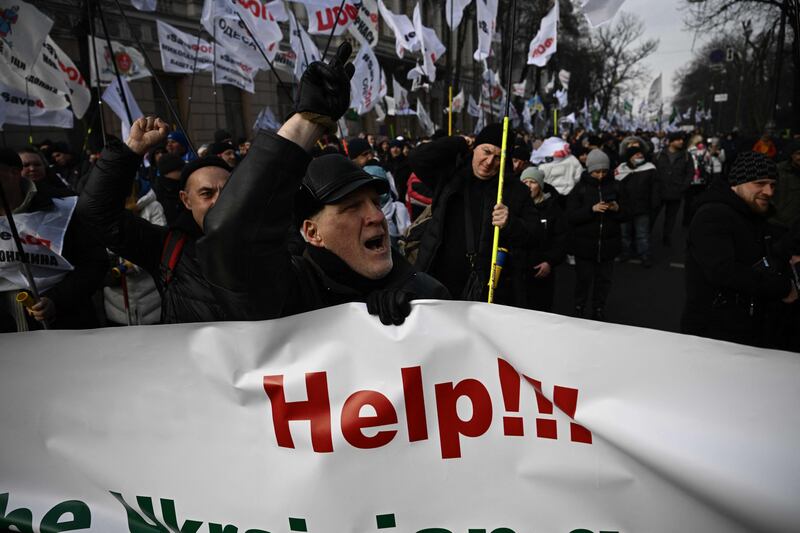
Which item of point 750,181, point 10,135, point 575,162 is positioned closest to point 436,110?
point 10,135

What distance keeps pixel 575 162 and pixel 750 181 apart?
224 inches

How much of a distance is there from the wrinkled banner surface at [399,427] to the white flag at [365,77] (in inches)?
285

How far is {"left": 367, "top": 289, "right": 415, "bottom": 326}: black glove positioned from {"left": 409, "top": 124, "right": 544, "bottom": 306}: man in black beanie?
2070mm

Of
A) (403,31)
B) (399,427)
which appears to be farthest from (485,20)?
(399,427)

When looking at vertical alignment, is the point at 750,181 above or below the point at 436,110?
below

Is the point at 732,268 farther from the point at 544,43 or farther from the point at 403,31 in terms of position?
the point at 403,31

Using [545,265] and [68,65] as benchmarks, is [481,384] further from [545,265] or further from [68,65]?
[68,65]

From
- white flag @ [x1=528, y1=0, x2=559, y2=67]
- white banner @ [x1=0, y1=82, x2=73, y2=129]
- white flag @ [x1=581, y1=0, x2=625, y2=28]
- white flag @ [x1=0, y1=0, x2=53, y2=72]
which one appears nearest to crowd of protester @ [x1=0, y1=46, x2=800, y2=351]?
white banner @ [x1=0, y1=82, x2=73, y2=129]

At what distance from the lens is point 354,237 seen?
1755 millimetres

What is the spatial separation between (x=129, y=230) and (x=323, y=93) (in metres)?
1.38

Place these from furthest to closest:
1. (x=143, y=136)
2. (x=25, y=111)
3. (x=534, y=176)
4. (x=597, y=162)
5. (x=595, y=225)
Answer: (x=597, y=162)
(x=595, y=225)
(x=25, y=111)
(x=534, y=176)
(x=143, y=136)

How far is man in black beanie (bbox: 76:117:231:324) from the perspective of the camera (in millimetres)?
2193

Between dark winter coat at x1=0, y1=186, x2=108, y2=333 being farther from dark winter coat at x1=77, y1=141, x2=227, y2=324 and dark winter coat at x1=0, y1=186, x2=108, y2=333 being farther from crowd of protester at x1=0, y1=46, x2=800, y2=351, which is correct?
dark winter coat at x1=77, y1=141, x2=227, y2=324

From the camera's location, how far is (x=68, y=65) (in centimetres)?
599
